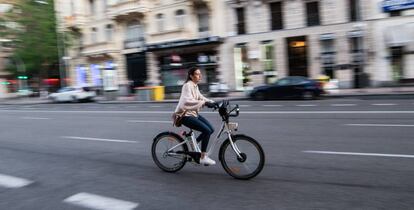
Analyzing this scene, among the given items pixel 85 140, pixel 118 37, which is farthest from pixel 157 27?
pixel 85 140

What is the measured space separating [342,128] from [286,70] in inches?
771

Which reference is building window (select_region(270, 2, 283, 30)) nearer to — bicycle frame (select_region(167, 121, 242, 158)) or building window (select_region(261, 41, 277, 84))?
building window (select_region(261, 41, 277, 84))

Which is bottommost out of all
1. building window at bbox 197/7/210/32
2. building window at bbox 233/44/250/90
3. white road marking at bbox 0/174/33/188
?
white road marking at bbox 0/174/33/188

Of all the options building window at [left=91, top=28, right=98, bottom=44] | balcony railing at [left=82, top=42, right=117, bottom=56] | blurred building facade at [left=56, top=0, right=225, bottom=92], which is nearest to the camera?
blurred building facade at [left=56, top=0, right=225, bottom=92]

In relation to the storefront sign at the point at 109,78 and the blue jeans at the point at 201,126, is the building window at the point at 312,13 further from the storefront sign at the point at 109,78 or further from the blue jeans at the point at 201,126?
the blue jeans at the point at 201,126

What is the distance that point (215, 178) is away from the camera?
21.3 feet

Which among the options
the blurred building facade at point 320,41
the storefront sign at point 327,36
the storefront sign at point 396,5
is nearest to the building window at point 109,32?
the blurred building facade at point 320,41

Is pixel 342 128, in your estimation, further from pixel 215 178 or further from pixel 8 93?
pixel 8 93

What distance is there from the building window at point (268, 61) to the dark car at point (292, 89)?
5.86 meters

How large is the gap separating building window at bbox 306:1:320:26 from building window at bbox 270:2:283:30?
74.5 inches

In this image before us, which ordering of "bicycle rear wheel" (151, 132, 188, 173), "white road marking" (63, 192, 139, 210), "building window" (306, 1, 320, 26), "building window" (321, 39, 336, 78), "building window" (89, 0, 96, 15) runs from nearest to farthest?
1. "white road marking" (63, 192, 139, 210)
2. "bicycle rear wheel" (151, 132, 188, 173)
3. "building window" (321, 39, 336, 78)
4. "building window" (306, 1, 320, 26)
5. "building window" (89, 0, 96, 15)

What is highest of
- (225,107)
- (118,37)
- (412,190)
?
(118,37)

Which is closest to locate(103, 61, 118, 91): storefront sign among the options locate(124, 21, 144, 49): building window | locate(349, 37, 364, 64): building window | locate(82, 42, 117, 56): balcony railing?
locate(82, 42, 117, 56): balcony railing

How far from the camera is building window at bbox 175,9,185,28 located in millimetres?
34875
